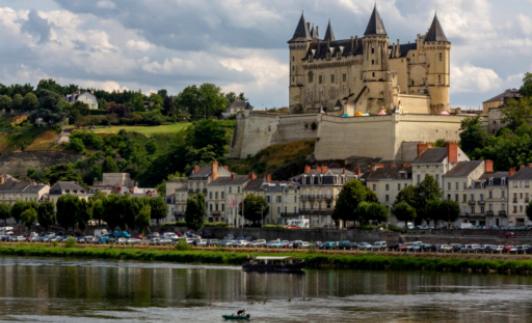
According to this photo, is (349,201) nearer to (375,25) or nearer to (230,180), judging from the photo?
(230,180)

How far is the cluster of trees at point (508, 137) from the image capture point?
10456 cm

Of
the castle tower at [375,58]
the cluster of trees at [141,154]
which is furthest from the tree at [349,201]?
the cluster of trees at [141,154]

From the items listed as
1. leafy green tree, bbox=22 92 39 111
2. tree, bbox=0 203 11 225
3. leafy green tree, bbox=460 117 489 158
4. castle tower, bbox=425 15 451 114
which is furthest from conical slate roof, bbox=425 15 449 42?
leafy green tree, bbox=22 92 39 111

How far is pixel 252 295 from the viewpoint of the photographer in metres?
64.1

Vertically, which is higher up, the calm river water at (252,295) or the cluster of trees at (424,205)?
the cluster of trees at (424,205)

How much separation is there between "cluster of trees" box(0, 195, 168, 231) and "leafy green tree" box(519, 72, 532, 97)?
114 ft

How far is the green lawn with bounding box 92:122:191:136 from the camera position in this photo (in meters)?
Answer: 155

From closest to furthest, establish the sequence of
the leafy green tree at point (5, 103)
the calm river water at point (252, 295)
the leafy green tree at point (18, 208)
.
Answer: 1. the calm river water at point (252, 295)
2. the leafy green tree at point (18, 208)
3. the leafy green tree at point (5, 103)

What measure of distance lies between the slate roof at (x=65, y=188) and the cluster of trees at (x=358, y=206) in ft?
106

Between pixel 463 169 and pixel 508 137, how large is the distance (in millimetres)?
15644

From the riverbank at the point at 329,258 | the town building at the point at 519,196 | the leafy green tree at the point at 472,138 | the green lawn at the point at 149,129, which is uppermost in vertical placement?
the green lawn at the point at 149,129

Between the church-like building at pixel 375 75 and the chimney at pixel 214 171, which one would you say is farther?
the church-like building at pixel 375 75

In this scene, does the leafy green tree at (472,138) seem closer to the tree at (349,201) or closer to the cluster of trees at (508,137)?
the cluster of trees at (508,137)

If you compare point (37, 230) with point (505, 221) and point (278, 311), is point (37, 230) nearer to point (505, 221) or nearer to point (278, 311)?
point (505, 221)
